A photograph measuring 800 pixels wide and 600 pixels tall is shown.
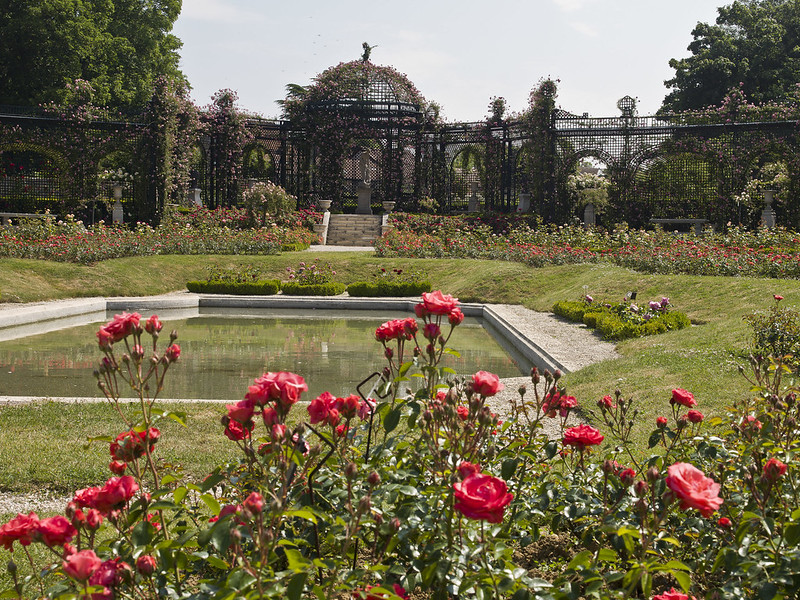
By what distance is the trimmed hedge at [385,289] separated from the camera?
42.7 feet

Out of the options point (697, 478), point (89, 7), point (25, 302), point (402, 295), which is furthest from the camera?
point (89, 7)

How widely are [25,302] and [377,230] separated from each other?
41.5ft

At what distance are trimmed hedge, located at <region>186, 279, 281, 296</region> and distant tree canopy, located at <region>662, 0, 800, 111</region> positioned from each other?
25.4 metres

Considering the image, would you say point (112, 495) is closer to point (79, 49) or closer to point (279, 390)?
point (279, 390)

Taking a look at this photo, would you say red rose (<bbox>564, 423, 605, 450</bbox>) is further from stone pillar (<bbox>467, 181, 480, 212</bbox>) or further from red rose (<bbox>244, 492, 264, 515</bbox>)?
stone pillar (<bbox>467, 181, 480, 212</bbox>)

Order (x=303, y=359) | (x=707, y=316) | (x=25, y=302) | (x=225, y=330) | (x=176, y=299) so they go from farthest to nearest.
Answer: (x=176, y=299), (x=25, y=302), (x=225, y=330), (x=707, y=316), (x=303, y=359)

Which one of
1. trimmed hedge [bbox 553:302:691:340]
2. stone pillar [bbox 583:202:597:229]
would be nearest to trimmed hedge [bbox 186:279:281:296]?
trimmed hedge [bbox 553:302:691:340]

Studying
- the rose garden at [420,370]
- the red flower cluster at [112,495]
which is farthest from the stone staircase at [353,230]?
the red flower cluster at [112,495]

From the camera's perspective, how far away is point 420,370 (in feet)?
7.31

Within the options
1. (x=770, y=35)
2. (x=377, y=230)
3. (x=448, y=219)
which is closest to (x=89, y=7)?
(x=377, y=230)

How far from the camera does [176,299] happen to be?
1202 cm

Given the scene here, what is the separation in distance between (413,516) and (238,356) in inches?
260

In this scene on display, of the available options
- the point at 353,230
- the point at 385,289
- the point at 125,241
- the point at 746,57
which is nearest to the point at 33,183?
the point at 125,241

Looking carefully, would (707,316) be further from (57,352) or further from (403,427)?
(57,352)
